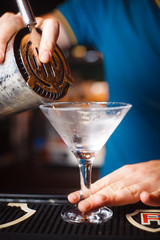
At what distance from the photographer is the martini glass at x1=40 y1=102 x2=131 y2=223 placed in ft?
2.44

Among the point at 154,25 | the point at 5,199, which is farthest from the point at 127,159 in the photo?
the point at 5,199

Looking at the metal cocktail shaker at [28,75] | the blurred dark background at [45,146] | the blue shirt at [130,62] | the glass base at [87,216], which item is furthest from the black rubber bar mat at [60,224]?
the blurred dark background at [45,146]

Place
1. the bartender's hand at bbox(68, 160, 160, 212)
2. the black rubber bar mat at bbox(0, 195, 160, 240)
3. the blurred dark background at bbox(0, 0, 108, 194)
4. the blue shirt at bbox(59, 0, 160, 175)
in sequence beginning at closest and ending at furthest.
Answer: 1. the black rubber bar mat at bbox(0, 195, 160, 240)
2. the bartender's hand at bbox(68, 160, 160, 212)
3. the blue shirt at bbox(59, 0, 160, 175)
4. the blurred dark background at bbox(0, 0, 108, 194)

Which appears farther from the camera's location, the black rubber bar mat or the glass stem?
the glass stem

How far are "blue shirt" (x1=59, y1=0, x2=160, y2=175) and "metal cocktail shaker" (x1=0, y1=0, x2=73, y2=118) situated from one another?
2.08 feet

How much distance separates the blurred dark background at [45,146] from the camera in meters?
3.43

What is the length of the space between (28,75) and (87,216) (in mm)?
401

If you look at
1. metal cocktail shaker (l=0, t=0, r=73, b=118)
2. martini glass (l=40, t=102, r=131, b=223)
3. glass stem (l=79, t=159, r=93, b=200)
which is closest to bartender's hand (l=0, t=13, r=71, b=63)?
metal cocktail shaker (l=0, t=0, r=73, b=118)

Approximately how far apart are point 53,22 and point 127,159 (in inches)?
32.5

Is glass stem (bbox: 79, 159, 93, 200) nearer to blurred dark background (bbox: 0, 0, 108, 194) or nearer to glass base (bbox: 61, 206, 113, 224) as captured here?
glass base (bbox: 61, 206, 113, 224)

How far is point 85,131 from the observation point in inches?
30.5

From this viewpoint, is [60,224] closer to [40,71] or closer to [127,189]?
[127,189]

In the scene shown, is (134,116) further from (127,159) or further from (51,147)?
(51,147)

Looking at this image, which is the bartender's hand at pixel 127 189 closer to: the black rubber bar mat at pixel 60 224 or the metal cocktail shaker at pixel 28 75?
the black rubber bar mat at pixel 60 224
